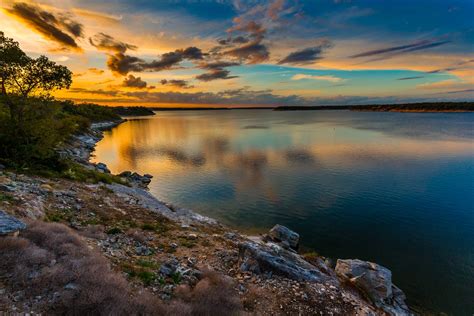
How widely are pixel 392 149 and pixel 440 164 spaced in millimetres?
16182

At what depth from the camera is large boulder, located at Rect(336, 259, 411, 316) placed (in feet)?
49.2

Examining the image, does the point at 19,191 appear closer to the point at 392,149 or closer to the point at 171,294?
the point at 171,294

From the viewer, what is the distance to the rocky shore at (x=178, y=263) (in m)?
10.6

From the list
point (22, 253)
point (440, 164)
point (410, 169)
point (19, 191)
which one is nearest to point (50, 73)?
point (19, 191)

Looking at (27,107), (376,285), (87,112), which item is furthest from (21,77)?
(87,112)

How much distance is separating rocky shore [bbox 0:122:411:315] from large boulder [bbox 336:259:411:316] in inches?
2.2

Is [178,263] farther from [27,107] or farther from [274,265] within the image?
[27,107]

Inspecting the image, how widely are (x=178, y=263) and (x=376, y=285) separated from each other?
11.8 meters

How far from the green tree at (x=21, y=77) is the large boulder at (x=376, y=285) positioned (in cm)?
3291

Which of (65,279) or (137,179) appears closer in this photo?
(65,279)

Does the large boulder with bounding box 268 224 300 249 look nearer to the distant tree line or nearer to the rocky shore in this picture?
the rocky shore

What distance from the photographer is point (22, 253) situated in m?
9.33

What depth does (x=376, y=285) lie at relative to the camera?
15570mm

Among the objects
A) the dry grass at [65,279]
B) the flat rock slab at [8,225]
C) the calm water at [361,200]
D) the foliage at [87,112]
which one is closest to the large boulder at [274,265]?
the dry grass at [65,279]
